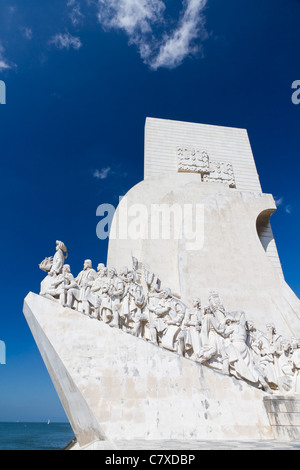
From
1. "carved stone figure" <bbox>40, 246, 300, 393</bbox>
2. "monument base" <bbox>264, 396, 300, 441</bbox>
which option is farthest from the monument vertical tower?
"monument base" <bbox>264, 396, 300, 441</bbox>

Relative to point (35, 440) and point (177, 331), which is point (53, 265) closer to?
point (177, 331)

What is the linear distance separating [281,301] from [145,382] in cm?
502

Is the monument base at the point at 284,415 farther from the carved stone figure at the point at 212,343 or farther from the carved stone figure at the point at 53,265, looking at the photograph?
the carved stone figure at the point at 53,265

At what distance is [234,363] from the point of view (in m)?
5.18

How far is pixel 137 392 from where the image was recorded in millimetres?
4656

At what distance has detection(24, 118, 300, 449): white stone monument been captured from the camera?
4.49 m

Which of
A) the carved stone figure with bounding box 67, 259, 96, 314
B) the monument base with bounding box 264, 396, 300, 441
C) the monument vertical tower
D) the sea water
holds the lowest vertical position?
the monument base with bounding box 264, 396, 300, 441

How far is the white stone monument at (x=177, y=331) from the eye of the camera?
4.49 m

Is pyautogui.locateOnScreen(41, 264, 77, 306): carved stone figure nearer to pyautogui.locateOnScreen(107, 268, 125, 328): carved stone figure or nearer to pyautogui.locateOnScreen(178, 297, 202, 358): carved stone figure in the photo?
pyautogui.locateOnScreen(107, 268, 125, 328): carved stone figure

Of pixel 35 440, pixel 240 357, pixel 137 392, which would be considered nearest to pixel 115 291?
pixel 137 392

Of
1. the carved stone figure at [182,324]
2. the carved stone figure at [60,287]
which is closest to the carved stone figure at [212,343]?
the carved stone figure at [182,324]

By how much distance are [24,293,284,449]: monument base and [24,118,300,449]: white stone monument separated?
1 centimetres

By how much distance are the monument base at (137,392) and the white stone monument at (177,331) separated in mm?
15
